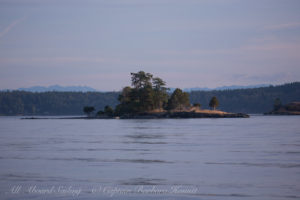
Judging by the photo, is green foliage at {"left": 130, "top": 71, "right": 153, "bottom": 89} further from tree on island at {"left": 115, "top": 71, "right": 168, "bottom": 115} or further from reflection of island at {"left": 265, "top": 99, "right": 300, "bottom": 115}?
reflection of island at {"left": 265, "top": 99, "right": 300, "bottom": 115}

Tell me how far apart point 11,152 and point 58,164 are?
662cm

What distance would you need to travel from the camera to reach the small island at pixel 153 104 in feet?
416

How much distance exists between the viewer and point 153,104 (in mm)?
131125

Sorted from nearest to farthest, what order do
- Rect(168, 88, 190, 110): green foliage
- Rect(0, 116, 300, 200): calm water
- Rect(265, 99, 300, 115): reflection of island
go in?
1. Rect(0, 116, 300, 200): calm water
2. Rect(168, 88, 190, 110): green foliage
3. Rect(265, 99, 300, 115): reflection of island

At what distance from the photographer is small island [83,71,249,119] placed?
4998 inches

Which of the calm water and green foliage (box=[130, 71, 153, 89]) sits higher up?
green foliage (box=[130, 71, 153, 89])

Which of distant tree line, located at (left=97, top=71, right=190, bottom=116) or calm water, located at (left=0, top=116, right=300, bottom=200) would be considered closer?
calm water, located at (left=0, top=116, right=300, bottom=200)

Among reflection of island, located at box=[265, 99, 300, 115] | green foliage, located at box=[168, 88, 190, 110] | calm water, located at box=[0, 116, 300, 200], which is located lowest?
calm water, located at box=[0, 116, 300, 200]

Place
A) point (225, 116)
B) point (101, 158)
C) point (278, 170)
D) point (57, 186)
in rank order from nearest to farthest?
point (57, 186) < point (278, 170) < point (101, 158) < point (225, 116)

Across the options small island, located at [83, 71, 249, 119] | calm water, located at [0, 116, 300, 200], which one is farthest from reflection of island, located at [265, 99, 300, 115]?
calm water, located at [0, 116, 300, 200]

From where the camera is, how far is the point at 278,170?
1870cm

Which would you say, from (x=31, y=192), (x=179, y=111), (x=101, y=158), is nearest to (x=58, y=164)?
(x=101, y=158)

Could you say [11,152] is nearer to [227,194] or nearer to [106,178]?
[106,178]

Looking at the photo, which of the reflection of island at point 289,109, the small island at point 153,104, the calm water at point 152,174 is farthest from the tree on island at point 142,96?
the calm water at point 152,174
